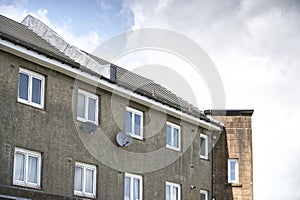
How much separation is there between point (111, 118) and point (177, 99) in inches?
366

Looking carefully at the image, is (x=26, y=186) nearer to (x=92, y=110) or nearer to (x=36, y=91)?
(x=36, y=91)

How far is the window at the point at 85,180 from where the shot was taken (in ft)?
83.1

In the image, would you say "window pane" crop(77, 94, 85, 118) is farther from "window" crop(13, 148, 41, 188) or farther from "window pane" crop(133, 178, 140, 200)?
"window pane" crop(133, 178, 140, 200)

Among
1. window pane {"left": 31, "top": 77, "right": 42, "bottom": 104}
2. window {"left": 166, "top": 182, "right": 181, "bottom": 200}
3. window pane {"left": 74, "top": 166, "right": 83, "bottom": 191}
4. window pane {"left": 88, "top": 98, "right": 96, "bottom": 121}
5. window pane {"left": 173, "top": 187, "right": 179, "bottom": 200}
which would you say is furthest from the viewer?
window pane {"left": 173, "top": 187, "right": 179, "bottom": 200}

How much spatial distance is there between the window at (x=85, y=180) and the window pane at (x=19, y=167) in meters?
2.85

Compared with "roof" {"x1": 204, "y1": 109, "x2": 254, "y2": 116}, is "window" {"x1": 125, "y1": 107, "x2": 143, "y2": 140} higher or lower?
lower

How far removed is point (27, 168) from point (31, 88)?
8.85 feet

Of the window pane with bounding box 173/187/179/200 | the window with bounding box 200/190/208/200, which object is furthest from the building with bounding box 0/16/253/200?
the window pane with bounding box 173/187/179/200

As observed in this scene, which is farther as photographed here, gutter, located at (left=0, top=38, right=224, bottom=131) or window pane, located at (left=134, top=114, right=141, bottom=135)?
window pane, located at (left=134, top=114, right=141, bottom=135)

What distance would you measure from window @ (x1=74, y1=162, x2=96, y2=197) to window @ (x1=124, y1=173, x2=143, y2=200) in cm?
220

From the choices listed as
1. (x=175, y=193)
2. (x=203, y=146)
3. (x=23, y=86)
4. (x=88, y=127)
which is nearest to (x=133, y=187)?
(x=175, y=193)

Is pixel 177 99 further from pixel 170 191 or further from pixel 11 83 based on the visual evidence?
pixel 11 83

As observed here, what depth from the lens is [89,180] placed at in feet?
85.4

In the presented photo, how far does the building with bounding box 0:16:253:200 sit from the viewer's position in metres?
22.7
